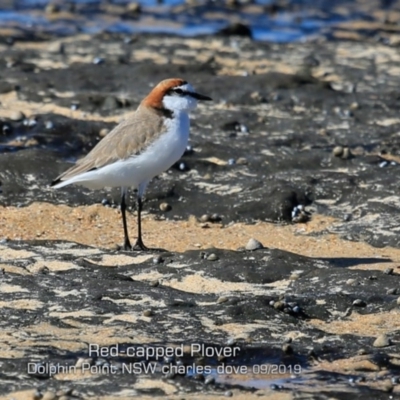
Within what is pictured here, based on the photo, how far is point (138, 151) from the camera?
9.11 meters

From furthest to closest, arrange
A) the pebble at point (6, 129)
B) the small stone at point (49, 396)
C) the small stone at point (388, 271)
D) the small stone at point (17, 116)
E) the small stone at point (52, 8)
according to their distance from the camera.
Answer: the small stone at point (52, 8) → the small stone at point (17, 116) → the pebble at point (6, 129) → the small stone at point (388, 271) → the small stone at point (49, 396)

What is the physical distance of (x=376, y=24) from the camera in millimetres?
19578

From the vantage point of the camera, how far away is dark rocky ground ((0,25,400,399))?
6.64 m

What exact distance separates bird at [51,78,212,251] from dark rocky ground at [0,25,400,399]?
0.65 m

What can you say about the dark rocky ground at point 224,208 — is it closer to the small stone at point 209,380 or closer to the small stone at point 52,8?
the small stone at point 209,380

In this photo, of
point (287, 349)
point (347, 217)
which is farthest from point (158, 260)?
point (347, 217)

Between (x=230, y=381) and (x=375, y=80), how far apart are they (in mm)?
9205

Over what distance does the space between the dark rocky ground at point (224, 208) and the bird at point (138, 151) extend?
25.6 inches

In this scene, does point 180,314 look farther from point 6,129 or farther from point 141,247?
point 6,129

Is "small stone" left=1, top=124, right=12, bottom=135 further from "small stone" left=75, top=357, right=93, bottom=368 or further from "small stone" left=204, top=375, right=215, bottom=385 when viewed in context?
"small stone" left=204, top=375, right=215, bottom=385

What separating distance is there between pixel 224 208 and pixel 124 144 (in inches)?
64.6

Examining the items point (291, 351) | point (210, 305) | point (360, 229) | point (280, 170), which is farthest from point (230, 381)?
point (280, 170)

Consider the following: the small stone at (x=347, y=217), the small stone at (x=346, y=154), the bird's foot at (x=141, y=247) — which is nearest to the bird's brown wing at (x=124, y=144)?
the bird's foot at (x=141, y=247)

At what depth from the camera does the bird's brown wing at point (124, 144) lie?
911cm
